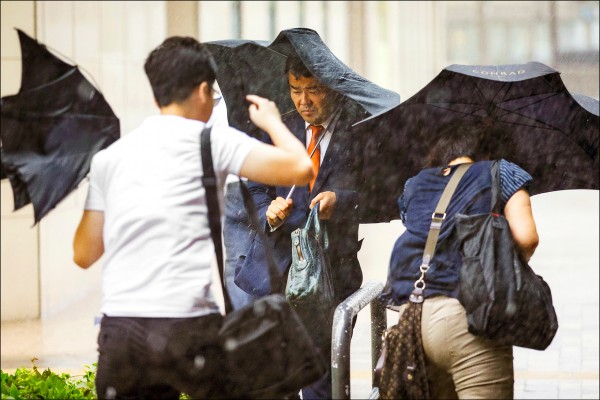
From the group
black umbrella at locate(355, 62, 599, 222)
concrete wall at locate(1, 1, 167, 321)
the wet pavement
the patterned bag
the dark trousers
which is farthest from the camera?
concrete wall at locate(1, 1, 167, 321)

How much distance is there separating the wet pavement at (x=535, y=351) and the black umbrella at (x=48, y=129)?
3788 millimetres

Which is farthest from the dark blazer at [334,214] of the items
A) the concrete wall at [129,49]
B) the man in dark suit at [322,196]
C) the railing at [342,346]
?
the concrete wall at [129,49]

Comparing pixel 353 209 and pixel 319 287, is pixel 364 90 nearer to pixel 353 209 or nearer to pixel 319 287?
pixel 353 209

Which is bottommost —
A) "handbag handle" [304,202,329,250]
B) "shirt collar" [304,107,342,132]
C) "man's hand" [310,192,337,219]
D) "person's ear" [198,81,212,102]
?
"handbag handle" [304,202,329,250]

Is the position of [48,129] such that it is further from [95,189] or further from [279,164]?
[279,164]

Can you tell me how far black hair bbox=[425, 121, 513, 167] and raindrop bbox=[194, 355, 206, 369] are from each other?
118 cm

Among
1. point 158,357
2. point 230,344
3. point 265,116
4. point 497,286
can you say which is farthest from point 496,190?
point 158,357

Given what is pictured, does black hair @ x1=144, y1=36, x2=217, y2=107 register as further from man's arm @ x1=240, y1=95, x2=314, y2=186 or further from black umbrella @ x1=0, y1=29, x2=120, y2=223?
black umbrella @ x1=0, y1=29, x2=120, y2=223

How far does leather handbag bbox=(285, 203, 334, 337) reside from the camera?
4.36 m

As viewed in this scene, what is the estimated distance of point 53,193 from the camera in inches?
140

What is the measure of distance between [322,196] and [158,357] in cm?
148

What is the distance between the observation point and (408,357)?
11.9 feet

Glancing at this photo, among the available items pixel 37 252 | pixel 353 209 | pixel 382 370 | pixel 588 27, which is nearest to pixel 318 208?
pixel 353 209

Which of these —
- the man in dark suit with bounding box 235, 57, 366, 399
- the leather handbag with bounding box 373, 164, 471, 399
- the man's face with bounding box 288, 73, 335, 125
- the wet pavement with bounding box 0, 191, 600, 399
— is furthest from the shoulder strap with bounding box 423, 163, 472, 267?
the wet pavement with bounding box 0, 191, 600, 399
